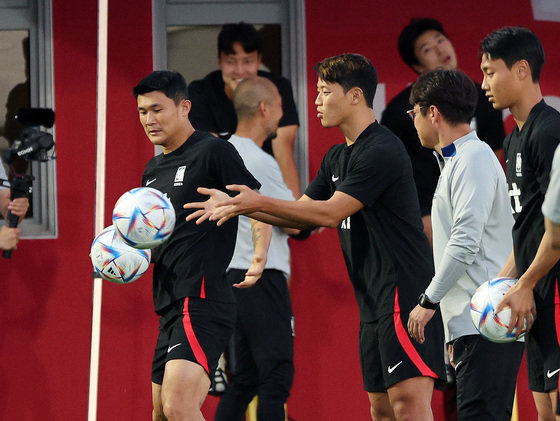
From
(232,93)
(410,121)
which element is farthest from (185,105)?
(410,121)

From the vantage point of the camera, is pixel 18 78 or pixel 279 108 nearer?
pixel 279 108

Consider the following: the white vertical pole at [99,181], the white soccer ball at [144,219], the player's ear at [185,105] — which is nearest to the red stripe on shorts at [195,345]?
the white soccer ball at [144,219]

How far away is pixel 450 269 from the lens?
410 cm

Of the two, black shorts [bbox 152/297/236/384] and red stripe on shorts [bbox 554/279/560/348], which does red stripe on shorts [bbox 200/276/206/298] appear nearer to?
black shorts [bbox 152/297/236/384]

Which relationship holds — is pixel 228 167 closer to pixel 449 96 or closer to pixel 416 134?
pixel 449 96

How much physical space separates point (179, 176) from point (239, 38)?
2166mm

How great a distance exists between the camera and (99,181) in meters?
5.97

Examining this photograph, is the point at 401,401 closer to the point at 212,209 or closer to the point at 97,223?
the point at 212,209

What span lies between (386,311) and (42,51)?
3616 mm

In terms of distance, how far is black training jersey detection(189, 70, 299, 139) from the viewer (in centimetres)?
665

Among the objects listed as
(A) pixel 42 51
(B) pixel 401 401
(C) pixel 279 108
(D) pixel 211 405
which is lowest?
(D) pixel 211 405

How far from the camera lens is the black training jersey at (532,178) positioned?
3.75 metres

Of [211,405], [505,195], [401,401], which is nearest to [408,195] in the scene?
[505,195]

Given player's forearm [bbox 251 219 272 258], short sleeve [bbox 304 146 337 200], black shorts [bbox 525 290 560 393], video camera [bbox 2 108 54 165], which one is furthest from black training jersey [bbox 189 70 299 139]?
black shorts [bbox 525 290 560 393]
